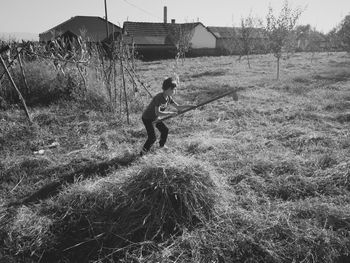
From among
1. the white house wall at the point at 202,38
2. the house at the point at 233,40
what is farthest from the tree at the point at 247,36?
the white house wall at the point at 202,38

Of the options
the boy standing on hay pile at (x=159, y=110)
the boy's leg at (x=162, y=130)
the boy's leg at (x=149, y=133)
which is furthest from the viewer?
the boy's leg at (x=162, y=130)

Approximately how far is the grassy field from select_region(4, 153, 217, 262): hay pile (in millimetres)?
11

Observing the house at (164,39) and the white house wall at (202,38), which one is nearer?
the house at (164,39)

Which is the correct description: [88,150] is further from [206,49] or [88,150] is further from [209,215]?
[206,49]

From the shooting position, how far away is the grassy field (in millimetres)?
2617

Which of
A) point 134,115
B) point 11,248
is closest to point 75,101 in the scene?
point 134,115

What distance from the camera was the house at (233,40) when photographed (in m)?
22.2

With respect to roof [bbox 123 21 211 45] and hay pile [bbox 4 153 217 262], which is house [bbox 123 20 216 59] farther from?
hay pile [bbox 4 153 217 262]

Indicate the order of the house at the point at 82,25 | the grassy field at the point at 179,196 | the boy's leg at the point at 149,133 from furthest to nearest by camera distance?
the house at the point at 82,25 → the boy's leg at the point at 149,133 → the grassy field at the point at 179,196

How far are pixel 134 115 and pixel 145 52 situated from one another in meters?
21.8

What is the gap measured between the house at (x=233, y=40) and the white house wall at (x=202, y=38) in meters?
0.86

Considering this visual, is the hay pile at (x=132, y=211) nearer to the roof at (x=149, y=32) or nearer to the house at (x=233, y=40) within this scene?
the house at (x=233, y=40)

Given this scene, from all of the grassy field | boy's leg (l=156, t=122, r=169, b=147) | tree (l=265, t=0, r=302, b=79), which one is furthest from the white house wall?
boy's leg (l=156, t=122, r=169, b=147)

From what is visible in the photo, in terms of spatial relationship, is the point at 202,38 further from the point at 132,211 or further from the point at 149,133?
the point at 132,211
